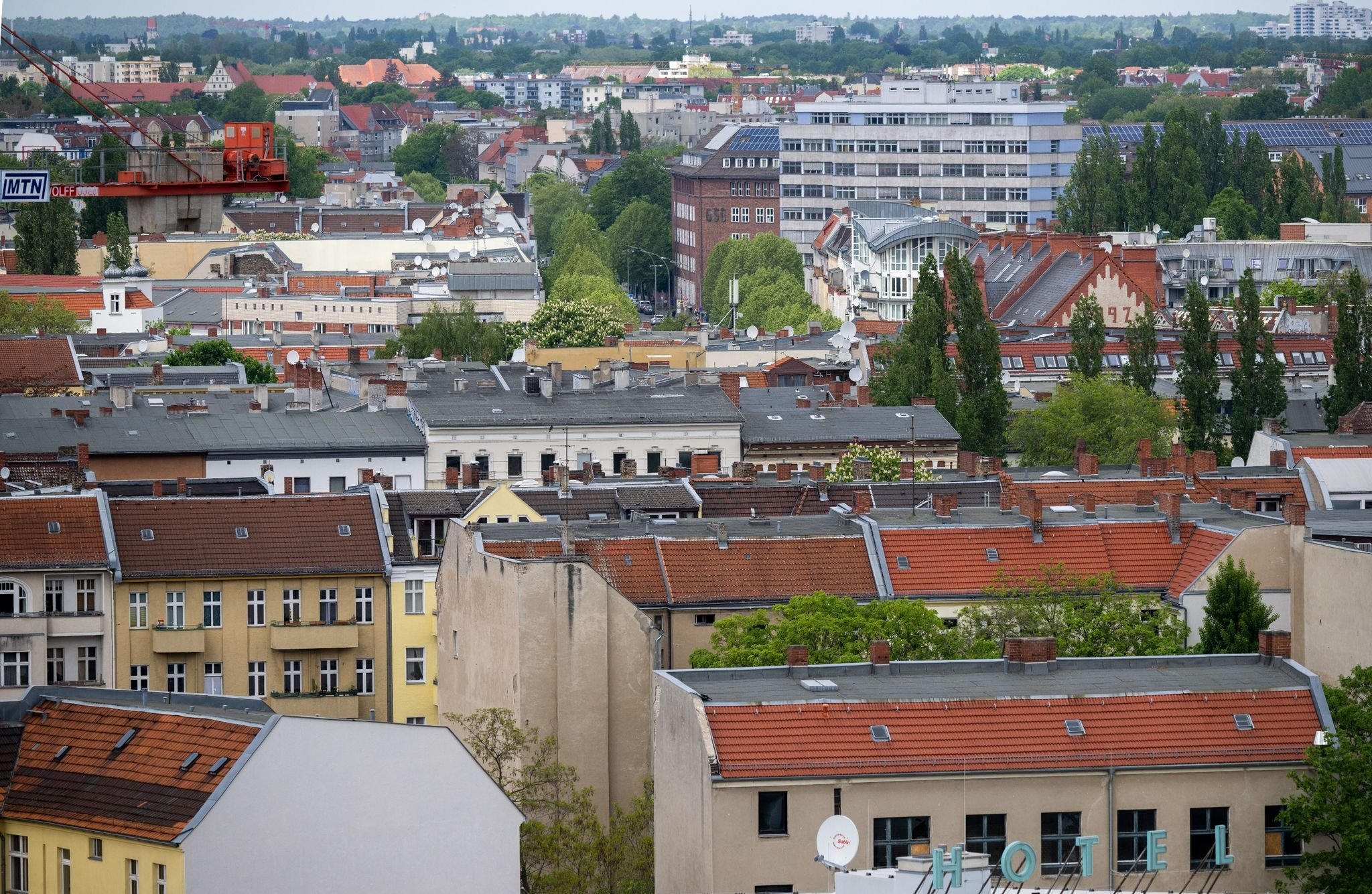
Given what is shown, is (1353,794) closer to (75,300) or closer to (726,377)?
(726,377)

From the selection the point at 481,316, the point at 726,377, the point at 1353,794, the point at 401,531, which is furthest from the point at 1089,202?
the point at 1353,794

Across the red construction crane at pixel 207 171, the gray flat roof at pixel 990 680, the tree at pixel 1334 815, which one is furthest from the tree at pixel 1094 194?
the tree at pixel 1334 815

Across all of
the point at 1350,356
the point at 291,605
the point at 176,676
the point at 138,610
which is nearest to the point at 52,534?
the point at 138,610

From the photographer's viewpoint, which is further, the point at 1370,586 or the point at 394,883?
the point at 1370,586

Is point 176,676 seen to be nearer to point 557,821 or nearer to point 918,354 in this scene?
point 557,821

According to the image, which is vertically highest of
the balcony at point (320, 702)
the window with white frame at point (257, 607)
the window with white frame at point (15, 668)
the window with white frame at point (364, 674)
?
the window with white frame at point (257, 607)

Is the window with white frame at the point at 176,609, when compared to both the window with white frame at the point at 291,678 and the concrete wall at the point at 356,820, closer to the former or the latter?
the window with white frame at the point at 291,678
